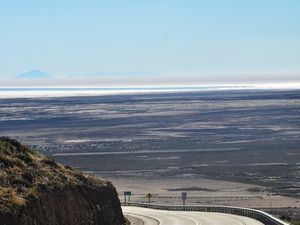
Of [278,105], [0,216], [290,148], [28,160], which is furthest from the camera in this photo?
[278,105]

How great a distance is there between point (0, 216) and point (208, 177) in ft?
140

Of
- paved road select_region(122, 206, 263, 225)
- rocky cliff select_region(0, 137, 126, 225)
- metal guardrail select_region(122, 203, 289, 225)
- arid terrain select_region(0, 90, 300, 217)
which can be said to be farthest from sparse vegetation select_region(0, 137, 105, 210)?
arid terrain select_region(0, 90, 300, 217)

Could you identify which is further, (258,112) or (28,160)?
(258,112)

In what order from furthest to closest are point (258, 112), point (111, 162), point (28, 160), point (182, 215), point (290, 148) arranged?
1. point (258, 112)
2. point (290, 148)
3. point (111, 162)
4. point (182, 215)
5. point (28, 160)

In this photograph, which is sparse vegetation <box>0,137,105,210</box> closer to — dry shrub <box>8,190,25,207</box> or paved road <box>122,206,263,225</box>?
dry shrub <box>8,190,25,207</box>

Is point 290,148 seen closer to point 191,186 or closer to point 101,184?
point 191,186

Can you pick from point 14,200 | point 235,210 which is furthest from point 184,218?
point 14,200

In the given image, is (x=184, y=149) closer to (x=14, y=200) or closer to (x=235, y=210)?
(x=235, y=210)

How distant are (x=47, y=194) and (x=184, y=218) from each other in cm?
1427

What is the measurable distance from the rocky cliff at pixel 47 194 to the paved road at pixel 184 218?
13.2 ft

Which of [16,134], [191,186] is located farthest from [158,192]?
Result: [16,134]

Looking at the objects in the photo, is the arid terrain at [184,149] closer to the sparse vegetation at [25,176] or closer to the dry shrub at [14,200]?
the sparse vegetation at [25,176]

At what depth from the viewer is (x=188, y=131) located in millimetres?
99000

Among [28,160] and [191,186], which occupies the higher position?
[28,160]
